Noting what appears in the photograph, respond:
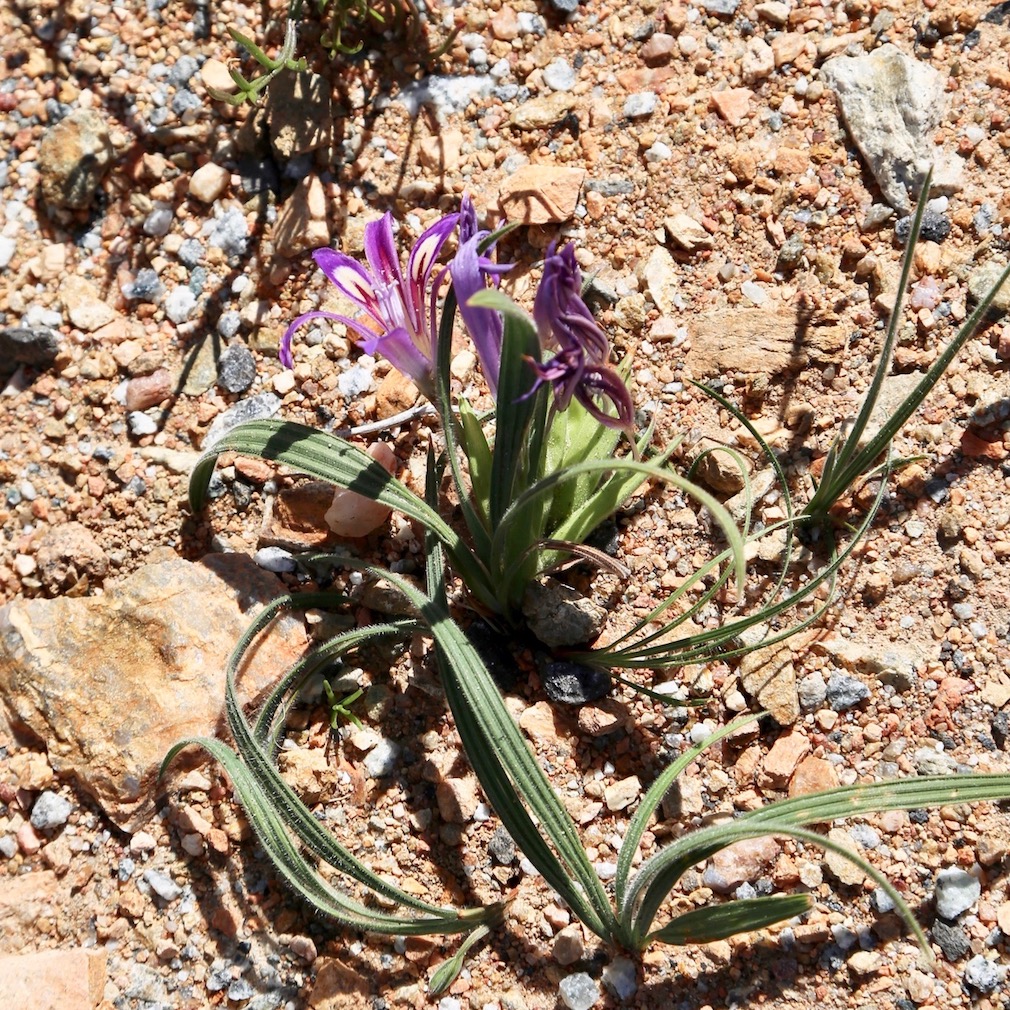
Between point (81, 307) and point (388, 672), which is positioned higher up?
point (81, 307)

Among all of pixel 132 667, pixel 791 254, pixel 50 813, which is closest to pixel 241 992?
pixel 50 813

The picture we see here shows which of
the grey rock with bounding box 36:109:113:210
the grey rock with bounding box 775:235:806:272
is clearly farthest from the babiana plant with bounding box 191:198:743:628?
the grey rock with bounding box 36:109:113:210

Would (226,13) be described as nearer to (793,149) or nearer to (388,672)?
(793,149)

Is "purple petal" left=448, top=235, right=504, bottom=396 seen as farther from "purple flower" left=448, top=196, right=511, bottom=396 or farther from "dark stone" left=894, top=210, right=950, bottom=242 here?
"dark stone" left=894, top=210, right=950, bottom=242

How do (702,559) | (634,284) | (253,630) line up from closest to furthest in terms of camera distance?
(253,630) → (702,559) → (634,284)

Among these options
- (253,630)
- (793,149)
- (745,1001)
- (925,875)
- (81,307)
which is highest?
(793,149)

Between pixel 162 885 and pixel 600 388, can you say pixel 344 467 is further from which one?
pixel 162 885

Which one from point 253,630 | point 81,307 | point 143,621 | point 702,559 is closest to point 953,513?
point 702,559
